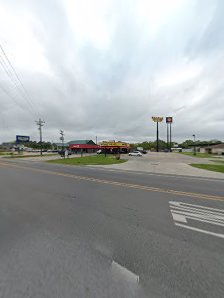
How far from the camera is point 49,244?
3.20 metres

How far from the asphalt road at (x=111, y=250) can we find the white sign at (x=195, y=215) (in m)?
0.02

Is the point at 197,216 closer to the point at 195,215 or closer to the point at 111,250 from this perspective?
the point at 195,215

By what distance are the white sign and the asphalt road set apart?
0.02 m

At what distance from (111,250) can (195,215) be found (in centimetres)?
296

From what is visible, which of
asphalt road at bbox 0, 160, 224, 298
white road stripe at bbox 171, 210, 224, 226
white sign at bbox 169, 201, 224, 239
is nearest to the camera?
asphalt road at bbox 0, 160, 224, 298

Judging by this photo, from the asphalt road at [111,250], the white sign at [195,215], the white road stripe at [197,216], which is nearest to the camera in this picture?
the asphalt road at [111,250]

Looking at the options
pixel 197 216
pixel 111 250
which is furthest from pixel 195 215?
pixel 111 250

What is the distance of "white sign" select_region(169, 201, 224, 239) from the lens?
13.5 feet

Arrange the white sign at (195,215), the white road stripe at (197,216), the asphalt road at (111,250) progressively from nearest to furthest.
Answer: the asphalt road at (111,250)
the white sign at (195,215)
the white road stripe at (197,216)

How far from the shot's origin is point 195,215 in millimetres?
4691

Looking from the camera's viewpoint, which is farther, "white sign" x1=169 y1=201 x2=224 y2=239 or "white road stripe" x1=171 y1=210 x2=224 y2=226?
"white road stripe" x1=171 y1=210 x2=224 y2=226

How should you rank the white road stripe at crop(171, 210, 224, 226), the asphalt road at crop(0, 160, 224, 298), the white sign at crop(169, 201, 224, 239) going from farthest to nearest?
the white road stripe at crop(171, 210, 224, 226) → the white sign at crop(169, 201, 224, 239) → the asphalt road at crop(0, 160, 224, 298)

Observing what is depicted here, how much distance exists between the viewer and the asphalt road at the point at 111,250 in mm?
2197

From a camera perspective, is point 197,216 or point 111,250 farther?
point 197,216
